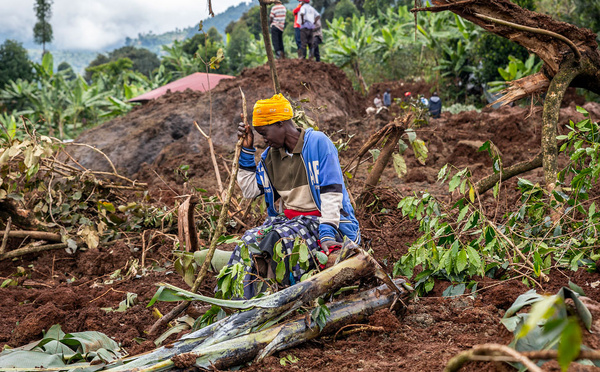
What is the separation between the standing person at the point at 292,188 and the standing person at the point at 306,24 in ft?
28.3

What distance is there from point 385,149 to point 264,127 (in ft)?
4.11

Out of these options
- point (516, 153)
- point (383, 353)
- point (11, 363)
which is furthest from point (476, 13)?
point (516, 153)

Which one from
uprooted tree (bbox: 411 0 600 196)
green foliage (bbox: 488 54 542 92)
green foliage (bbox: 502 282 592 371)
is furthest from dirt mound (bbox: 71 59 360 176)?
green foliage (bbox: 502 282 592 371)

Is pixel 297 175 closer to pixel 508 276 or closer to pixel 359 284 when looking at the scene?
pixel 359 284

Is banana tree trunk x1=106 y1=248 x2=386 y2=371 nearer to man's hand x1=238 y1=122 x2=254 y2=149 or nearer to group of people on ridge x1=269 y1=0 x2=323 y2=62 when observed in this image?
man's hand x1=238 y1=122 x2=254 y2=149

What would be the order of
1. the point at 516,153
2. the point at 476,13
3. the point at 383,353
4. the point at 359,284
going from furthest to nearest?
the point at 516,153, the point at 476,13, the point at 359,284, the point at 383,353

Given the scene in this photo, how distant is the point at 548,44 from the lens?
11.5 ft

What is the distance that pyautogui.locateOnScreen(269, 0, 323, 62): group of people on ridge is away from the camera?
428 inches

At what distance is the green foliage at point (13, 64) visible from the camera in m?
21.5

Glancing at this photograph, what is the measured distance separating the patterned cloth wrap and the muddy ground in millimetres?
343

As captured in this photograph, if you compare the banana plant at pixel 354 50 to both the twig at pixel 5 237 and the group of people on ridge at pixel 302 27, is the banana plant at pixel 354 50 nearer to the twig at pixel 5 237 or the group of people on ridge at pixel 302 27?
the group of people on ridge at pixel 302 27

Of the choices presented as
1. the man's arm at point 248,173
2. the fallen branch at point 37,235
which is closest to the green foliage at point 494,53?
the man's arm at point 248,173

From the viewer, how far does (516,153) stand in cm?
676

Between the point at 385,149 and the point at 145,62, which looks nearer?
the point at 385,149
